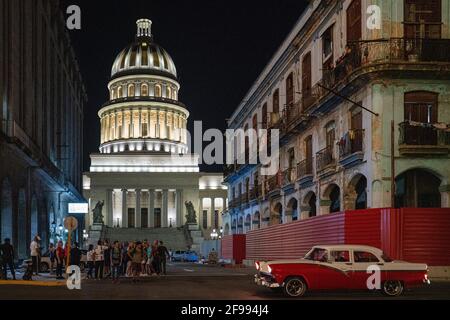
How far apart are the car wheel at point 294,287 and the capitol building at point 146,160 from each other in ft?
301

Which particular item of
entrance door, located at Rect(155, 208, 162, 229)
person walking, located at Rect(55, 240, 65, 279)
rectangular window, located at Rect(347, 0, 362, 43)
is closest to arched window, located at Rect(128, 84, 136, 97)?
entrance door, located at Rect(155, 208, 162, 229)

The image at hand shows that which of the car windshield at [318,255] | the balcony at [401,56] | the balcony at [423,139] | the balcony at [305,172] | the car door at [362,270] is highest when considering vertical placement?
the balcony at [401,56]

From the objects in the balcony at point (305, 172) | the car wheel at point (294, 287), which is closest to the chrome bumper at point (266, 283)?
the car wheel at point (294, 287)

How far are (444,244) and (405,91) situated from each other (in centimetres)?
633

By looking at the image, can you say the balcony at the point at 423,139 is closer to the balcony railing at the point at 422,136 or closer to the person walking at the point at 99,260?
the balcony railing at the point at 422,136

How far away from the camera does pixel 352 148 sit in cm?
3238

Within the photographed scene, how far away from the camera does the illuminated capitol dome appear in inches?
5517

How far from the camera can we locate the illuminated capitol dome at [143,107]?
460 feet

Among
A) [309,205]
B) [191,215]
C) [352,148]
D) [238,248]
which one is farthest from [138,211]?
[352,148]

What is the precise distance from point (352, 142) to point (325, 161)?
A: 479 centimetres

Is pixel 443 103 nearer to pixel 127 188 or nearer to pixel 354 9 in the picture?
pixel 354 9

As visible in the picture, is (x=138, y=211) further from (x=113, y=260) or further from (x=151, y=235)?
(x=113, y=260)

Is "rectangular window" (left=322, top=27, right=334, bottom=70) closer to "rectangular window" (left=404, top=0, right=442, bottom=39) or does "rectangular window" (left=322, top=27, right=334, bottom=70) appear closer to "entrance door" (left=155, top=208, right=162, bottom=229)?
"rectangular window" (left=404, top=0, right=442, bottom=39)

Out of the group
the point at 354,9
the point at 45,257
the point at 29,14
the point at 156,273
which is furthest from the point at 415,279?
the point at 29,14
